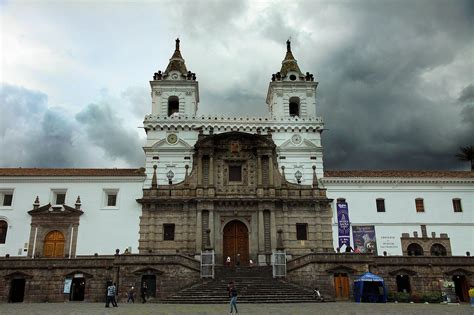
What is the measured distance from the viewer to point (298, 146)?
44.8m

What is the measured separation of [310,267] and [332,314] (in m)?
13.6

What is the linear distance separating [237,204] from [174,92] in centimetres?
1391

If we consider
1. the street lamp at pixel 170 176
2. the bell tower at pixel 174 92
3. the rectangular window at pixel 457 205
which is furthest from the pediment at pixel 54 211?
the rectangular window at pixel 457 205

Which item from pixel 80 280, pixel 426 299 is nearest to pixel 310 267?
pixel 426 299

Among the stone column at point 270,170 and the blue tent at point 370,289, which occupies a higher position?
the stone column at point 270,170

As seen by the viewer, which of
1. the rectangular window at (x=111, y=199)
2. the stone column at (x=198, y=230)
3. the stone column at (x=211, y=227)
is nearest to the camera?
the stone column at (x=198, y=230)

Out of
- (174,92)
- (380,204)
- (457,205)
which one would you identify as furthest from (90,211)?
(457,205)

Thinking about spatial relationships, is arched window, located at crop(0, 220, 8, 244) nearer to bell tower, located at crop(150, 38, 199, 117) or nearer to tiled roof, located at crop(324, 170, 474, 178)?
bell tower, located at crop(150, 38, 199, 117)

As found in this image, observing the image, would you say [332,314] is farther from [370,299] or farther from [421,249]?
[421,249]

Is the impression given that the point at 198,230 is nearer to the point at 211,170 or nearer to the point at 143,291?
the point at 211,170

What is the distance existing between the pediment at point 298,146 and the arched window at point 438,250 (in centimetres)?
1418

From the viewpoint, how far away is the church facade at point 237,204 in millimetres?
40156

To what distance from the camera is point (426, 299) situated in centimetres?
3328

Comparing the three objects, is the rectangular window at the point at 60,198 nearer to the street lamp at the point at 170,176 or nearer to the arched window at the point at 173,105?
the street lamp at the point at 170,176
